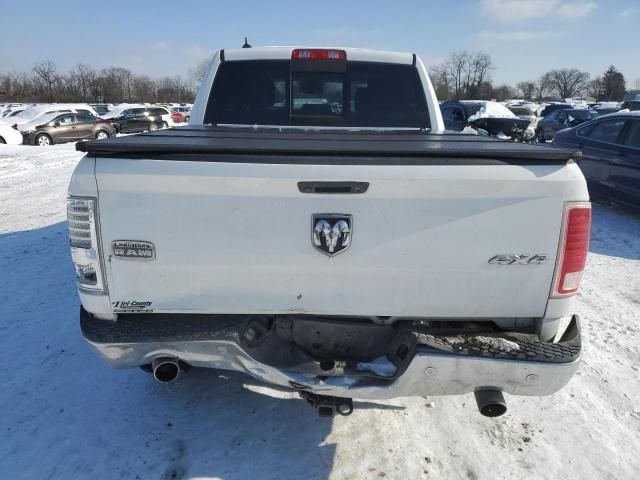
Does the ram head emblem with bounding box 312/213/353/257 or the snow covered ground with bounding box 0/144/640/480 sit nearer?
the ram head emblem with bounding box 312/213/353/257

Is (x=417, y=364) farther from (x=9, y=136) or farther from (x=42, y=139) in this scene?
(x=42, y=139)

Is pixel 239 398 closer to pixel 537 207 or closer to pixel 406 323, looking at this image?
pixel 406 323

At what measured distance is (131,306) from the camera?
7.68ft

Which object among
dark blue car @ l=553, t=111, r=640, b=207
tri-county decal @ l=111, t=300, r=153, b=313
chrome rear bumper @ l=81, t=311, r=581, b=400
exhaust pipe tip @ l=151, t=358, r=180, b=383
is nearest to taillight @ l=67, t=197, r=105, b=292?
tri-county decal @ l=111, t=300, r=153, b=313

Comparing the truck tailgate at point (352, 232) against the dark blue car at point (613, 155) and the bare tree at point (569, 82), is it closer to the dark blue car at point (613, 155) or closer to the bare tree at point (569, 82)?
the dark blue car at point (613, 155)

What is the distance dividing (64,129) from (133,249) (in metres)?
23.2

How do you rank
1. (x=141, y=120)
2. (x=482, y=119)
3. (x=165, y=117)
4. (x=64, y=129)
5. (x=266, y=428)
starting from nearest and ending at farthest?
(x=266, y=428)
(x=482, y=119)
(x=64, y=129)
(x=141, y=120)
(x=165, y=117)

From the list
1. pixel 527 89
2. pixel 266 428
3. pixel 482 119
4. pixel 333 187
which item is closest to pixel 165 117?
pixel 482 119

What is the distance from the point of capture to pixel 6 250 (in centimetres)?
627

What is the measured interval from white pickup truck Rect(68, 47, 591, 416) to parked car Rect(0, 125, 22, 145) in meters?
21.6

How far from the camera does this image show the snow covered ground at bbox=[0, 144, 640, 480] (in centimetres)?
267

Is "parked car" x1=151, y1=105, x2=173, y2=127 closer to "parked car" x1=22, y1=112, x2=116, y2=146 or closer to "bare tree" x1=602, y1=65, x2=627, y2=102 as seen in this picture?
"parked car" x1=22, y1=112, x2=116, y2=146

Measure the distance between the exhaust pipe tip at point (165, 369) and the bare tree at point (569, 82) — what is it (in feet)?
462

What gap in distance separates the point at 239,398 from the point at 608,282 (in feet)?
15.1
